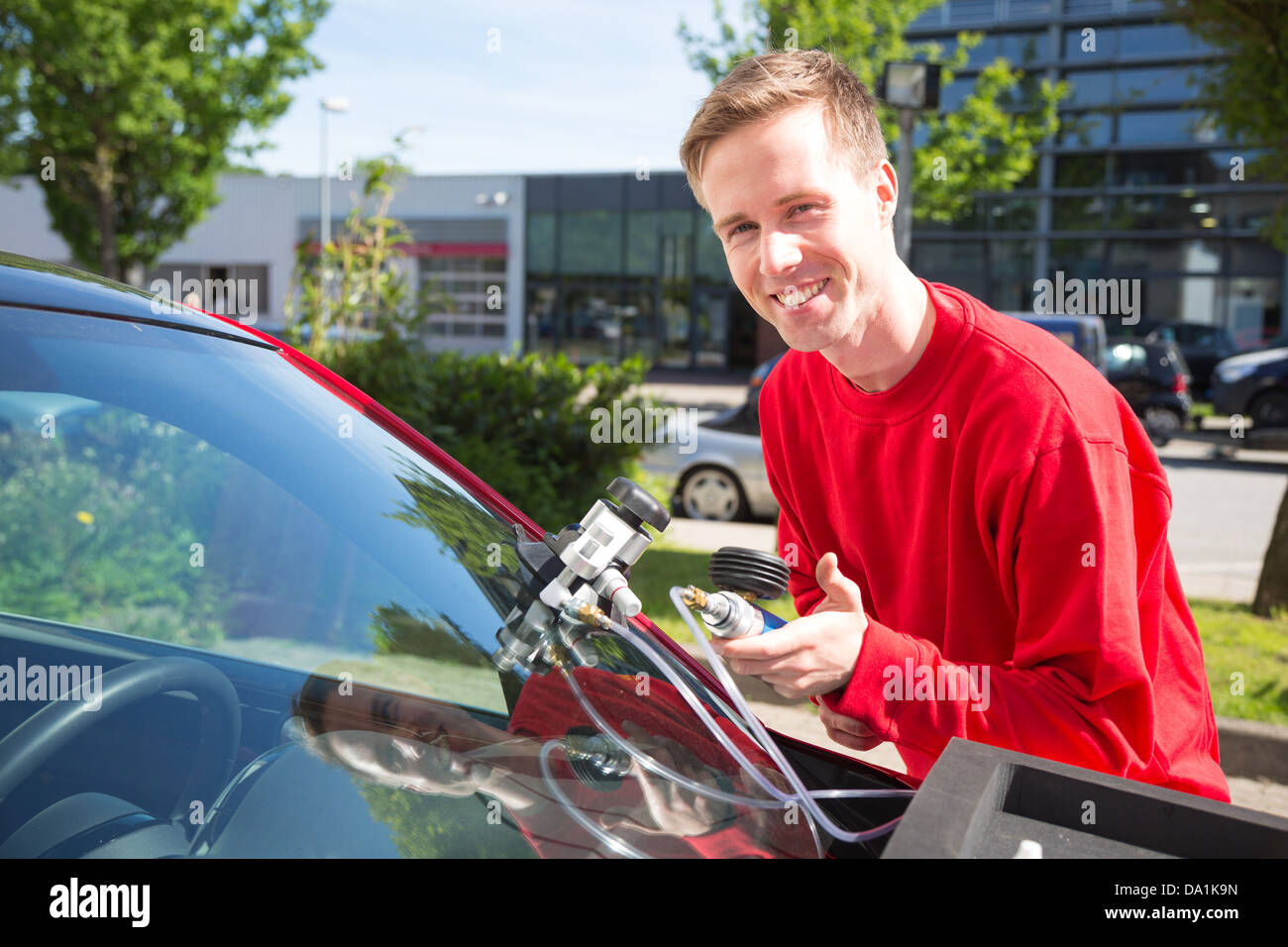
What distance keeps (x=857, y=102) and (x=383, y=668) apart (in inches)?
46.3

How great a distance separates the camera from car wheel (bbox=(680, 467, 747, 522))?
34.8ft

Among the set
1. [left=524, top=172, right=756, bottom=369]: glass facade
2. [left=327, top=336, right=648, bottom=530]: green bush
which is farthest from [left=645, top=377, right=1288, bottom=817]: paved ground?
[left=524, top=172, right=756, bottom=369]: glass facade

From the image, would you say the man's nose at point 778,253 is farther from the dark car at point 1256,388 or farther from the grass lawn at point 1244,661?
the dark car at point 1256,388

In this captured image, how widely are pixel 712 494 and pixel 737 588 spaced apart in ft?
30.4

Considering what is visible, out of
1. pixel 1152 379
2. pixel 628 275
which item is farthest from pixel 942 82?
pixel 628 275

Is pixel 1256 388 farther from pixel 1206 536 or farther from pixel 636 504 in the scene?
pixel 636 504

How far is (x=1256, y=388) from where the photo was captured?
17.1m

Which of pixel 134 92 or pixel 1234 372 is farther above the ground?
pixel 134 92

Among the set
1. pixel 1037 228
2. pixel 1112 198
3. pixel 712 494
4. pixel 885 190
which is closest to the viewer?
pixel 885 190
